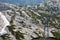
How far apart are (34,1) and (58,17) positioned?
517 mm

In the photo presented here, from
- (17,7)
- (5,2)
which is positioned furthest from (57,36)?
(5,2)

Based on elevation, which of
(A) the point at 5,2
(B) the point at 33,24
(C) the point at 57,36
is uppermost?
(A) the point at 5,2

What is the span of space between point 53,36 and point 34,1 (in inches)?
27.8

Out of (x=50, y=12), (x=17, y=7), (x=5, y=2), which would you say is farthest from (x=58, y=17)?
(x=5, y=2)

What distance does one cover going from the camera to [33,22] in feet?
9.77

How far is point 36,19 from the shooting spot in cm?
300

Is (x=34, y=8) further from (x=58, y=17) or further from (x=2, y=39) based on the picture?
(x=2, y=39)

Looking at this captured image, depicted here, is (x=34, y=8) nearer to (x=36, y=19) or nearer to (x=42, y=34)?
(x=36, y=19)

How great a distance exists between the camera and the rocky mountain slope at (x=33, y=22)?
9.43 feet

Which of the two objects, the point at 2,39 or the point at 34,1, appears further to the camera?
the point at 34,1

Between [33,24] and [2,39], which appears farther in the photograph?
[33,24]

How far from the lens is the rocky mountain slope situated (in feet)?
9.43

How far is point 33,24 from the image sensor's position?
2.96 m

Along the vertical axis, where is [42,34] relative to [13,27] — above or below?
below
